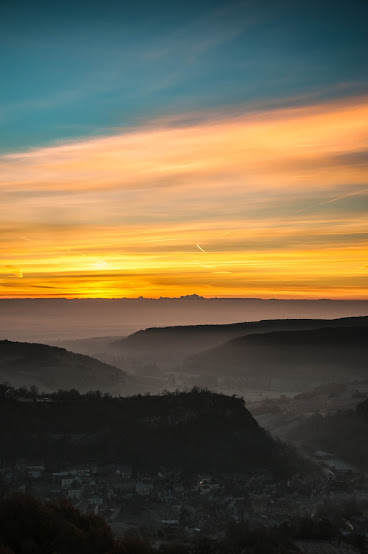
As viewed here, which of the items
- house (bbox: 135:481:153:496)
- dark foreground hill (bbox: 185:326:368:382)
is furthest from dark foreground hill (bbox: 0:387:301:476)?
dark foreground hill (bbox: 185:326:368:382)

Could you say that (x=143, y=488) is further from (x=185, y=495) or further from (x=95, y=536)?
(x=95, y=536)

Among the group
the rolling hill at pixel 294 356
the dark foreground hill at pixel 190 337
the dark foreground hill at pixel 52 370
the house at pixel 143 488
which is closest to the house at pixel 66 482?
the house at pixel 143 488

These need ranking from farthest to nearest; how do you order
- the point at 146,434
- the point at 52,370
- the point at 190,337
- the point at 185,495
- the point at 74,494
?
the point at 190,337 < the point at 52,370 < the point at 146,434 < the point at 185,495 < the point at 74,494

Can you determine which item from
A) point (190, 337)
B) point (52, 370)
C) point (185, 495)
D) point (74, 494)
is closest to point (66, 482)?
point (74, 494)

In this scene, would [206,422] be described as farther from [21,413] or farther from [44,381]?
[44,381]

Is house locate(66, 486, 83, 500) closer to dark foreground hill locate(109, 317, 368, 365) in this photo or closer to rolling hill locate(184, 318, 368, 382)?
rolling hill locate(184, 318, 368, 382)

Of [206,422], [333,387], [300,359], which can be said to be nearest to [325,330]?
[300,359]
